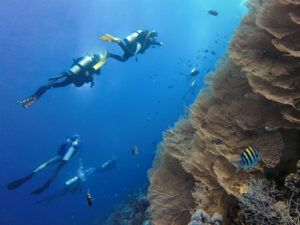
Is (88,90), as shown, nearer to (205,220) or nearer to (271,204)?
(205,220)

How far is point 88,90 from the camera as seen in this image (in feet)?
179

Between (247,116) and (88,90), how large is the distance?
5488cm

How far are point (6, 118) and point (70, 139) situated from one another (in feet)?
134

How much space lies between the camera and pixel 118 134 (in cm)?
7956

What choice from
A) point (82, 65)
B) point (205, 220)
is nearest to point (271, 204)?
point (205, 220)

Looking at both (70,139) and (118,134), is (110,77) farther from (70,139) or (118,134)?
(70,139)

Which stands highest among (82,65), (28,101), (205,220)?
(28,101)

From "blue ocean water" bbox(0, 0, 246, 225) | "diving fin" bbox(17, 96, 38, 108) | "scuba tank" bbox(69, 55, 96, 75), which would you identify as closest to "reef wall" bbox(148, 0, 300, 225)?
"scuba tank" bbox(69, 55, 96, 75)

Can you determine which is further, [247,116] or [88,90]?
[88,90]

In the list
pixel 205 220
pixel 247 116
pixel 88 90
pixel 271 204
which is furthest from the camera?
pixel 88 90

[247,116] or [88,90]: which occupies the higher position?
[88,90]

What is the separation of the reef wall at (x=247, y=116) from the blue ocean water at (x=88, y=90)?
8287 millimetres

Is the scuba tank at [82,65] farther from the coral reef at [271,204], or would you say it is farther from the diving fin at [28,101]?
the coral reef at [271,204]

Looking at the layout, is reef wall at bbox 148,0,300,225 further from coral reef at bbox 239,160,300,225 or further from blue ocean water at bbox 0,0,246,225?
blue ocean water at bbox 0,0,246,225
